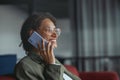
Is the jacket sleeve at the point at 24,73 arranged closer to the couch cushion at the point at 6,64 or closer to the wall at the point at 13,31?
the couch cushion at the point at 6,64

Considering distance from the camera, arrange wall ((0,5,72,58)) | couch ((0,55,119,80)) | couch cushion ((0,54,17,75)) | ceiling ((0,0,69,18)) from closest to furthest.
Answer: couch ((0,55,119,80))
couch cushion ((0,54,17,75))
wall ((0,5,72,58))
ceiling ((0,0,69,18))

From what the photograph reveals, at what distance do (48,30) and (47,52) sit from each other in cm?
12

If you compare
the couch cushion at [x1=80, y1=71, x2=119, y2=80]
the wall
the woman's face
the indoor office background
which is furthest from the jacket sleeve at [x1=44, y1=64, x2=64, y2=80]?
the indoor office background

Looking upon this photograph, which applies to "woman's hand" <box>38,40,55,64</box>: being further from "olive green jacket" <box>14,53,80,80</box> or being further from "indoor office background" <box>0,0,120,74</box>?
"indoor office background" <box>0,0,120,74</box>

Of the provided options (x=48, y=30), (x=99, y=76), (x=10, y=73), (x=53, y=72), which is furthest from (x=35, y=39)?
(x=99, y=76)

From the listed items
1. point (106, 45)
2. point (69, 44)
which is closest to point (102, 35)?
point (106, 45)

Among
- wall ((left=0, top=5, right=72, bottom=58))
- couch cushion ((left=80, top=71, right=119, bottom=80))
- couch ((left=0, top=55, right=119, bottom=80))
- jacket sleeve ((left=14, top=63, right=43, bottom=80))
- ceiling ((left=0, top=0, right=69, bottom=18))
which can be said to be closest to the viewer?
jacket sleeve ((left=14, top=63, right=43, bottom=80))

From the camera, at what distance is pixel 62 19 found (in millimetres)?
4164

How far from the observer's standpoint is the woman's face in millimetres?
1541

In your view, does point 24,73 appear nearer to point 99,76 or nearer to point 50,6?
point 99,76

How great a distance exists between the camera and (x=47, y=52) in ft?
4.97

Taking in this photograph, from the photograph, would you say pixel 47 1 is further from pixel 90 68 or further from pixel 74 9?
pixel 90 68

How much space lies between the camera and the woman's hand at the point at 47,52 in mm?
1509

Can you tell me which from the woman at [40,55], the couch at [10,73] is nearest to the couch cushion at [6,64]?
the couch at [10,73]
